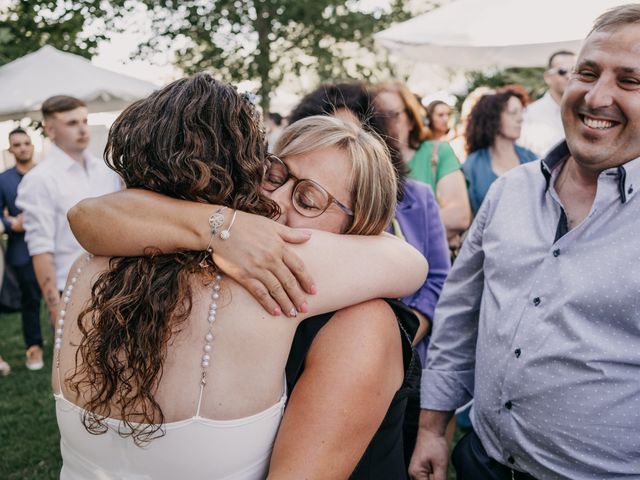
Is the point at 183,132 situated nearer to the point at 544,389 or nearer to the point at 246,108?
the point at 246,108

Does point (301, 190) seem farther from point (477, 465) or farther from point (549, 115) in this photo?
point (549, 115)

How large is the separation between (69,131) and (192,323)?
437cm

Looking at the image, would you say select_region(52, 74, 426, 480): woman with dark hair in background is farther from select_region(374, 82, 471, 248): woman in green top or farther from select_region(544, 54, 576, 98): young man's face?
select_region(544, 54, 576, 98): young man's face

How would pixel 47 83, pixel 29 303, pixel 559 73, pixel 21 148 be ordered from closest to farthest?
pixel 559 73, pixel 29 303, pixel 21 148, pixel 47 83

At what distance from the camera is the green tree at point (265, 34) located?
55.8 feet

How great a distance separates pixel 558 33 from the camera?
4.93 metres

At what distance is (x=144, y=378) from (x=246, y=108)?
67 centimetres

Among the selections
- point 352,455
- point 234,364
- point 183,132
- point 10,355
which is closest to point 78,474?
point 234,364

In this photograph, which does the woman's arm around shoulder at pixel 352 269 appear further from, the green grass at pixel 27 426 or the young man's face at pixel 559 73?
the young man's face at pixel 559 73

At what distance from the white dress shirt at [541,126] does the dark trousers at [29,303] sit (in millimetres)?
5069

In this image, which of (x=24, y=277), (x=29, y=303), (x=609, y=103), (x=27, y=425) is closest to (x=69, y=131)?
(x=24, y=277)

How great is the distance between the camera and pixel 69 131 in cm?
530

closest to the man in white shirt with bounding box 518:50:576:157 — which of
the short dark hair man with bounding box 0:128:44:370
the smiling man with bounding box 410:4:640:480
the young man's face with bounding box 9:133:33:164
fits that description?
the smiling man with bounding box 410:4:640:480

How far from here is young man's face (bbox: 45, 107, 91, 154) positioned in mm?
5262
